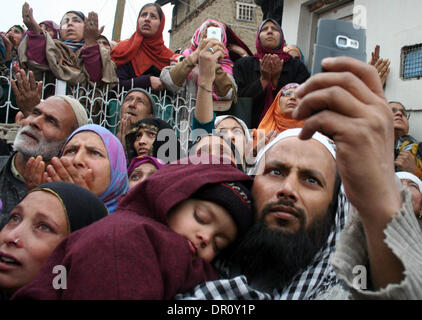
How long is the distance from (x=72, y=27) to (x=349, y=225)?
612cm

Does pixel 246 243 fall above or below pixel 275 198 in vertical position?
below

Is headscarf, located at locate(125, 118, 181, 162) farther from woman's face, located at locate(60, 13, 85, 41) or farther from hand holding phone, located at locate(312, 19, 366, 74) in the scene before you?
woman's face, located at locate(60, 13, 85, 41)

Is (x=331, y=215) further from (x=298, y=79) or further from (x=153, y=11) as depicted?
(x=153, y=11)

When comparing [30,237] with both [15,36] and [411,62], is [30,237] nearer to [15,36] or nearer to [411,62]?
[15,36]

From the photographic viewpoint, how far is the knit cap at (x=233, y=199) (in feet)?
5.37

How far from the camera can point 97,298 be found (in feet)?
3.80

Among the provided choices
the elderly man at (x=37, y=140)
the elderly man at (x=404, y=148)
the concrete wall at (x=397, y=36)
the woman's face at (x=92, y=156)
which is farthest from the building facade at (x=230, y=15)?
the woman's face at (x=92, y=156)

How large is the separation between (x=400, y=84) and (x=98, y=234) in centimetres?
574

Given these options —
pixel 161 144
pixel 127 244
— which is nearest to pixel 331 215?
pixel 127 244

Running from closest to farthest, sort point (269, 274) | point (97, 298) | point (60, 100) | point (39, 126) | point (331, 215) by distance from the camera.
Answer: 1. point (97, 298)
2. point (269, 274)
3. point (331, 215)
4. point (39, 126)
5. point (60, 100)

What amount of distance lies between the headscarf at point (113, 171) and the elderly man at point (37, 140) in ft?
1.56

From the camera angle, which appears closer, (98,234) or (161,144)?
(98,234)

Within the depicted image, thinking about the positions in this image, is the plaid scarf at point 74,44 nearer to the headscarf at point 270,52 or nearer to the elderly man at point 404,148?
the headscarf at point 270,52

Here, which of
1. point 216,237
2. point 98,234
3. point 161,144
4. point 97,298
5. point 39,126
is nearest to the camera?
point 97,298
